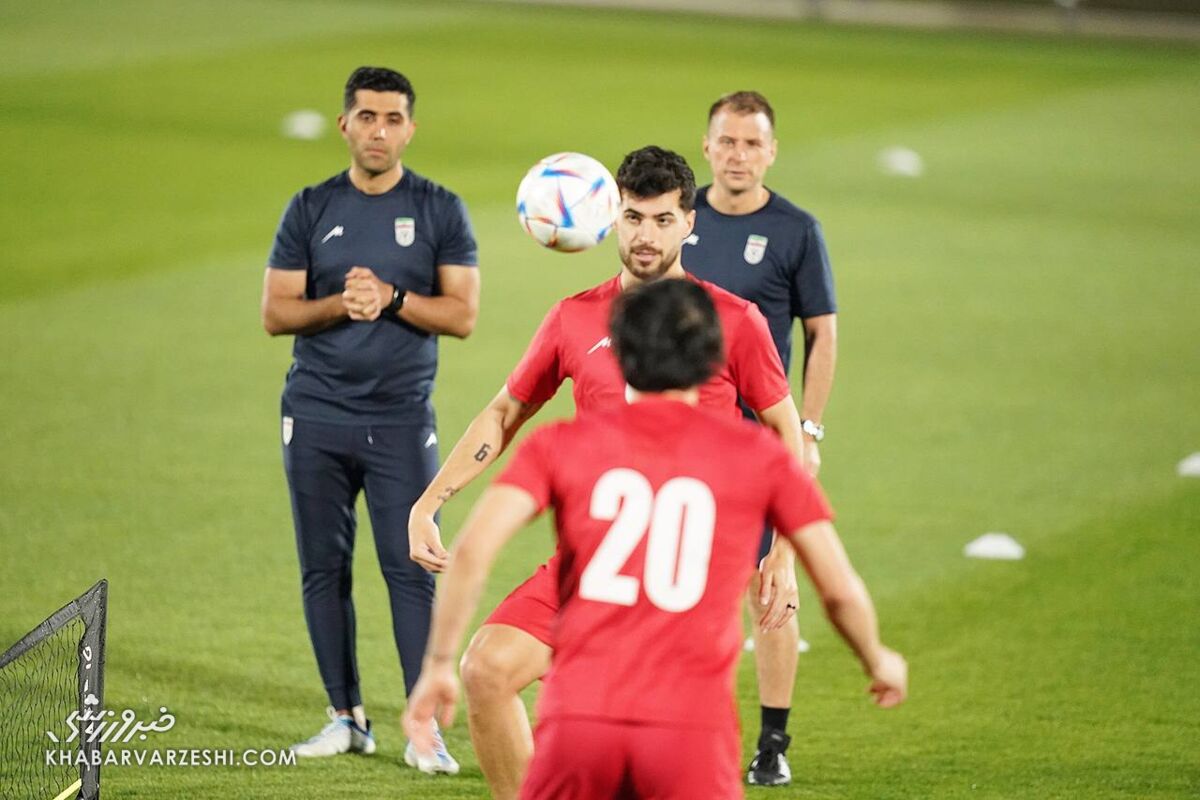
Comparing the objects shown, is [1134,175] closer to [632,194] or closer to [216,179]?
[216,179]

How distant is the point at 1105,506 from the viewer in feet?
34.5

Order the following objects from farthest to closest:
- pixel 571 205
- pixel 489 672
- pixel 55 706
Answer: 1. pixel 55 706
2. pixel 571 205
3. pixel 489 672

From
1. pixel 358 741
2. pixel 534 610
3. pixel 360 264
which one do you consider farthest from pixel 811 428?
pixel 358 741

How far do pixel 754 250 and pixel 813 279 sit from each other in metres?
0.26

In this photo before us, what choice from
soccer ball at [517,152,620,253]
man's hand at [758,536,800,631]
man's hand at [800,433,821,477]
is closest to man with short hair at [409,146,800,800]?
man's hand at [758,536,800,631]

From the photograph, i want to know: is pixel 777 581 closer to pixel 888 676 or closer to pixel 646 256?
pixel 646 256

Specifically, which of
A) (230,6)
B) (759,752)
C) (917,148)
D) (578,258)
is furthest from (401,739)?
(230,6)

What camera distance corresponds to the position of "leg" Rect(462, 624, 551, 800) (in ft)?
18.2

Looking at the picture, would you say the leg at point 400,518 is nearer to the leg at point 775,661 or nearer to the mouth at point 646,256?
the leg at point 775,661

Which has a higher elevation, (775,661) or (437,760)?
(775,661)

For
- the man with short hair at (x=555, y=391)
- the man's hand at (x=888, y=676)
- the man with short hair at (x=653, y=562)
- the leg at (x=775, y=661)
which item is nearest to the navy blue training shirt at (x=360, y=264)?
the man with short hair at (x=555, y=391)

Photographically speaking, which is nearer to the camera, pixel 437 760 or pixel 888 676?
pixel 888 676

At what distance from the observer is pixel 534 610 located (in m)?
5.61

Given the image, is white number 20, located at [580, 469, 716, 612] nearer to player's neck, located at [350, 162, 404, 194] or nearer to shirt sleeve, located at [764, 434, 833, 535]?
shirt sleeve, located at [764, 434, 833, 535]
